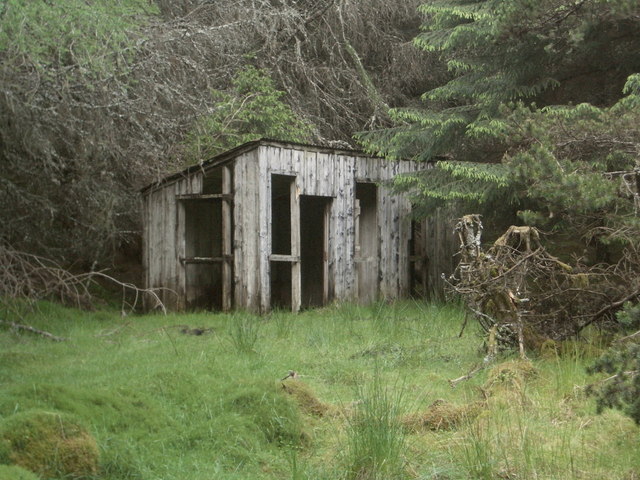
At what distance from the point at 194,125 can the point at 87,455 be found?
849 cm

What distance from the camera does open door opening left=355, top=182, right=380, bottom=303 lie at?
14094mm

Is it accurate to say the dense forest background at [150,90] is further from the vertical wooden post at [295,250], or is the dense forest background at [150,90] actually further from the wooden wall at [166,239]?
the vertical wooden post at [295,250]

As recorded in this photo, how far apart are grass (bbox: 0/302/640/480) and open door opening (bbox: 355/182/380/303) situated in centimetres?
488

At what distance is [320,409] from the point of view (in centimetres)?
592

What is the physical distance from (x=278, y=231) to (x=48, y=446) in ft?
37.5

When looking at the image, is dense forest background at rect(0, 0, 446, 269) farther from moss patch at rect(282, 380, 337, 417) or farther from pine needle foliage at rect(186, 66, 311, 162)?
moss patch at rect(282, 380, 337, 417)

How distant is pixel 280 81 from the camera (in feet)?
55.5

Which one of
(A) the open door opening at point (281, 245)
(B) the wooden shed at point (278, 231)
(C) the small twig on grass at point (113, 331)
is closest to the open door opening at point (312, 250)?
(B) the wooden shed at point (278, 231)

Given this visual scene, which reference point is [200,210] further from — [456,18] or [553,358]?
[553,358]

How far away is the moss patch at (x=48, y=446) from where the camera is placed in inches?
168

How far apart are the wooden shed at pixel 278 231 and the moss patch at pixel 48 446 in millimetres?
7585

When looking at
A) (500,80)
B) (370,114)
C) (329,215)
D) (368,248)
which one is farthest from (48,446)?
(370,114)

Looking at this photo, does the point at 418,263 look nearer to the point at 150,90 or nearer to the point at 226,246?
the point at 226,246

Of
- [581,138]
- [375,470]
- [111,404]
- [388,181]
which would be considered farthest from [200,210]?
[375,470]
